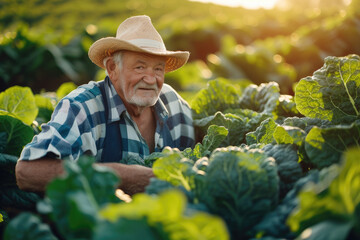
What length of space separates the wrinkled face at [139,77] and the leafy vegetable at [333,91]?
115cm

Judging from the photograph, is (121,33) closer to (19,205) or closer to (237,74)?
(19,205)

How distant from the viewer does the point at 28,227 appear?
1.34 metres

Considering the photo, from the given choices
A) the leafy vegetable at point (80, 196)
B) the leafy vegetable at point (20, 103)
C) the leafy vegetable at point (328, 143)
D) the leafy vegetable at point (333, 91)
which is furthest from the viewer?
the leafy vegetable at point (20, 103)

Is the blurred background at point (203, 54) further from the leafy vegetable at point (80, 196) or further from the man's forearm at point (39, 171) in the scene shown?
the leafy vegetable at point (80, 196)

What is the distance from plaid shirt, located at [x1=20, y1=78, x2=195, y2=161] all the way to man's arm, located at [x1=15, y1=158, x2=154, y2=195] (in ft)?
0.16

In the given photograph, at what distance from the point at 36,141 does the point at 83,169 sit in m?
1.14

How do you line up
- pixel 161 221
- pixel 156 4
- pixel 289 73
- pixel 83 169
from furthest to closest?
pixel 156 4 → pixel 289 73 → pixel 83 169 → pixel 161 221

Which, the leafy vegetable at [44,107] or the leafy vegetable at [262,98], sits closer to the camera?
the leafy vegetable at [262,98]

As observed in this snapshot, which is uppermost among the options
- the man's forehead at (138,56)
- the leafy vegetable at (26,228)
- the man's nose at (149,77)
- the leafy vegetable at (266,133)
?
the man's forehead at (138,56)

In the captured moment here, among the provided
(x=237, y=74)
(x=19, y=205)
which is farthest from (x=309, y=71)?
(x=19, y=205)

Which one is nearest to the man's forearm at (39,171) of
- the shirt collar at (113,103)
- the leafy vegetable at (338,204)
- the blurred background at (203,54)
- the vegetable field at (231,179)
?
the vegetable field at (231,179)

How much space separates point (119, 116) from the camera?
2.81 meters

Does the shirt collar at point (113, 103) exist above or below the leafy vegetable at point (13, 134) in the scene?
above

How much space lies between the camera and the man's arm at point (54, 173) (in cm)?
214
